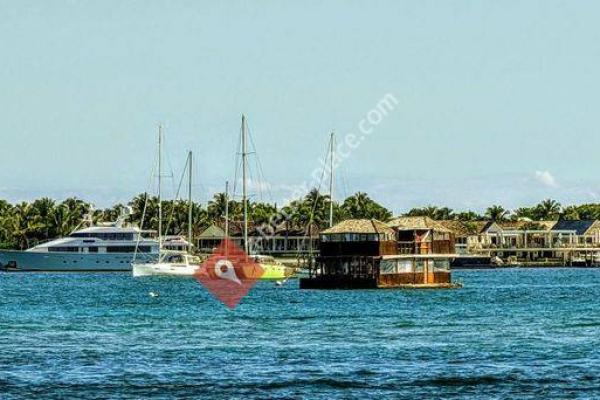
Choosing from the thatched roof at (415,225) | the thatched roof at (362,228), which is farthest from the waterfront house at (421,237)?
the thatched roof at (362,228)

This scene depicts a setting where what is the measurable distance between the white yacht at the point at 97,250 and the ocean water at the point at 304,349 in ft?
288

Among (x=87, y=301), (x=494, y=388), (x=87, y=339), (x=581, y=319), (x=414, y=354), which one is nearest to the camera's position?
(x=494, y=388)

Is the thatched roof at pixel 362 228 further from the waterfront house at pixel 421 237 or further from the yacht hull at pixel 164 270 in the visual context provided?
the yacht hull at pixel 164 270

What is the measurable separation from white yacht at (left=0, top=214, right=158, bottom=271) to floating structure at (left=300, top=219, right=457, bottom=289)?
75.0 metres

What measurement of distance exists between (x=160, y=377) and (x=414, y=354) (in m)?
10.7

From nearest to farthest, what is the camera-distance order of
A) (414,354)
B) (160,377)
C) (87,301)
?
1. (160,377)
2. (414,354)
3. (87,301)

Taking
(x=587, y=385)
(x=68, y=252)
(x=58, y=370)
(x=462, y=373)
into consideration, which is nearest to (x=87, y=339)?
(x=58, y=370)

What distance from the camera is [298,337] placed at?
59.3 metres

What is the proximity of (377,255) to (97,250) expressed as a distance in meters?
84.6

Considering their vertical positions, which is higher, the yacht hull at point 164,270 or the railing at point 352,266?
the yacht hull at point 164,270

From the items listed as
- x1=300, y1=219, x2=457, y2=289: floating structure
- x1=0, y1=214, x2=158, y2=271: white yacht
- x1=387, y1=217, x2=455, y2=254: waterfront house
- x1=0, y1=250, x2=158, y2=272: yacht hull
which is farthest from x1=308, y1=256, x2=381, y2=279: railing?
x1=0, y1=250, x2=158, y2=272: yacht hull

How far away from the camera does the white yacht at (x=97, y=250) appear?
182 metres

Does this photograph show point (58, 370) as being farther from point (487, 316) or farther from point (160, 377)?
point (487, 316)

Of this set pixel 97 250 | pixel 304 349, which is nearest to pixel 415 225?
pixel 304 349
